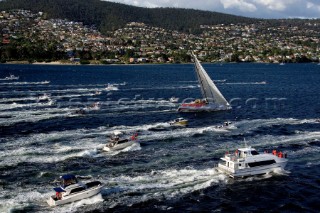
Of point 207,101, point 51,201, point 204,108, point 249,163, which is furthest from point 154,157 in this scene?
point 207,101

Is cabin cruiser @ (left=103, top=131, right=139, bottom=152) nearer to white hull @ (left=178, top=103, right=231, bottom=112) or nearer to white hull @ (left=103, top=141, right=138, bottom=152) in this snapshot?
white hull @ (left=103, top=141, right=138, bottom=152)

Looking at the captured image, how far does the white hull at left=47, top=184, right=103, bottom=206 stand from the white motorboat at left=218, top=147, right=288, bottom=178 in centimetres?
1286

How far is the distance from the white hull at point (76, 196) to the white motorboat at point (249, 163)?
12865mm

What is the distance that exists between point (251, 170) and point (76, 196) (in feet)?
56.4

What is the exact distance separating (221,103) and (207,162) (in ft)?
123

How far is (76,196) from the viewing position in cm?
3309

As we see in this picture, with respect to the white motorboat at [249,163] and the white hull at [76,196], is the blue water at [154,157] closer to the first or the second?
the white hull at [76,196]

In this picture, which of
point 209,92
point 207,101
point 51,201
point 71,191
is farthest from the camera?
point 209,92

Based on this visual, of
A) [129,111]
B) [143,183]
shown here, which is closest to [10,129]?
[129,111]

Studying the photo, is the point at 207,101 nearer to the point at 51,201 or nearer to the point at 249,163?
the point at 249,163

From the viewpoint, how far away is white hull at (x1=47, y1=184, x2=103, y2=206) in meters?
32.0

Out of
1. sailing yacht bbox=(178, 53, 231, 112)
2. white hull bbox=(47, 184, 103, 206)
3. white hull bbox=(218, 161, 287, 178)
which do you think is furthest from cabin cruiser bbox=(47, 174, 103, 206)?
sailing yacht bbox=(178, 53, 231, 112)

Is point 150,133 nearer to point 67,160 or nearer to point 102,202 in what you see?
point 67,160

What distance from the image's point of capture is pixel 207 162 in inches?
1699
